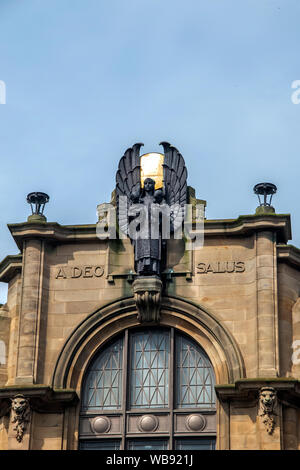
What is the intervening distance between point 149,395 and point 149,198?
6146mm

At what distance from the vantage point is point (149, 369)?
49750 mm

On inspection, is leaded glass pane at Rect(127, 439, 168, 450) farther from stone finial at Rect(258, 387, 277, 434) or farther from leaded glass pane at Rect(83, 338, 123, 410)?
stone finial at Rect(258, 387, 277, 434)

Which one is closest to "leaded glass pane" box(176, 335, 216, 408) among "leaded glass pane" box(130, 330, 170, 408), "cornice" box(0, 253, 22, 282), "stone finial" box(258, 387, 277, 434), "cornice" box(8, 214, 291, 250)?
"leaded glass pane" box(130, 330, 170, 408)

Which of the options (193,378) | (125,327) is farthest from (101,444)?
(125,327)

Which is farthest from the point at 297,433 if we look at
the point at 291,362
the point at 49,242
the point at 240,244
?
the point at 49,242

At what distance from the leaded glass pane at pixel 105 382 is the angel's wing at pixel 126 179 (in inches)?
157

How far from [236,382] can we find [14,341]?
7.21m

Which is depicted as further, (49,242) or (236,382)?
(49,242)

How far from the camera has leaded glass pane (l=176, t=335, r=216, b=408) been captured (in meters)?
49.2

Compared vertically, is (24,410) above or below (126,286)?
below

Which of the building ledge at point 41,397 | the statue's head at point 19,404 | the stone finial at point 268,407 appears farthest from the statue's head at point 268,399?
the statue's head at point 19,404

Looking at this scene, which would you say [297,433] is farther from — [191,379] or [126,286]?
[126,286]

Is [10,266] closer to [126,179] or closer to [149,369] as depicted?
[126,179]

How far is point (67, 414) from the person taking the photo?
4906 centimetres
